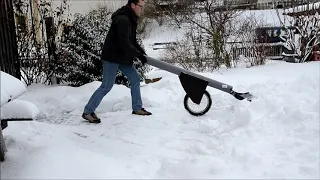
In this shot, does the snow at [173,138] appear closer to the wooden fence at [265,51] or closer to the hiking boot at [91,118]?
the hiking boot at [91,118]

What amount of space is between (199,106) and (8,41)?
3764mm

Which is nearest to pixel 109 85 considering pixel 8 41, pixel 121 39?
pixel 121 39

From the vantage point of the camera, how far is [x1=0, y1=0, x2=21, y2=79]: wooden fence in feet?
23.1

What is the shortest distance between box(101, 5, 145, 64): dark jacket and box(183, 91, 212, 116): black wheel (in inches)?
40.9

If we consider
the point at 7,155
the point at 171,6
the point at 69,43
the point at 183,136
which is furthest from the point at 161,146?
the point at 171,6

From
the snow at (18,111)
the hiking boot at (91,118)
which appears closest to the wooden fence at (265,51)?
the hiking boot at (91,118)

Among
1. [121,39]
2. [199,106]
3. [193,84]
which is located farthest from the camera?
[199,106]

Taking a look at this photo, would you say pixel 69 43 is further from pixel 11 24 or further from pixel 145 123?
pixel 145 123

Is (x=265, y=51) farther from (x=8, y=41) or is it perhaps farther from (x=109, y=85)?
(x=8, y=41)

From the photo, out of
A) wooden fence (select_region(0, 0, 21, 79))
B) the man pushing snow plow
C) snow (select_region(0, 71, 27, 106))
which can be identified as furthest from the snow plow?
wooden fence (select_region(0, 0, 21, 79))

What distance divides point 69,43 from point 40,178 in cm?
456

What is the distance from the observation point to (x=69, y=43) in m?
7.64

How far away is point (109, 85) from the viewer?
5.38 meters

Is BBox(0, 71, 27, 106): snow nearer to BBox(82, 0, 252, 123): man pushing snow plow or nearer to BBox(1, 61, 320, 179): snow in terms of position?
BBox(1, 61, 320, 179): snow
